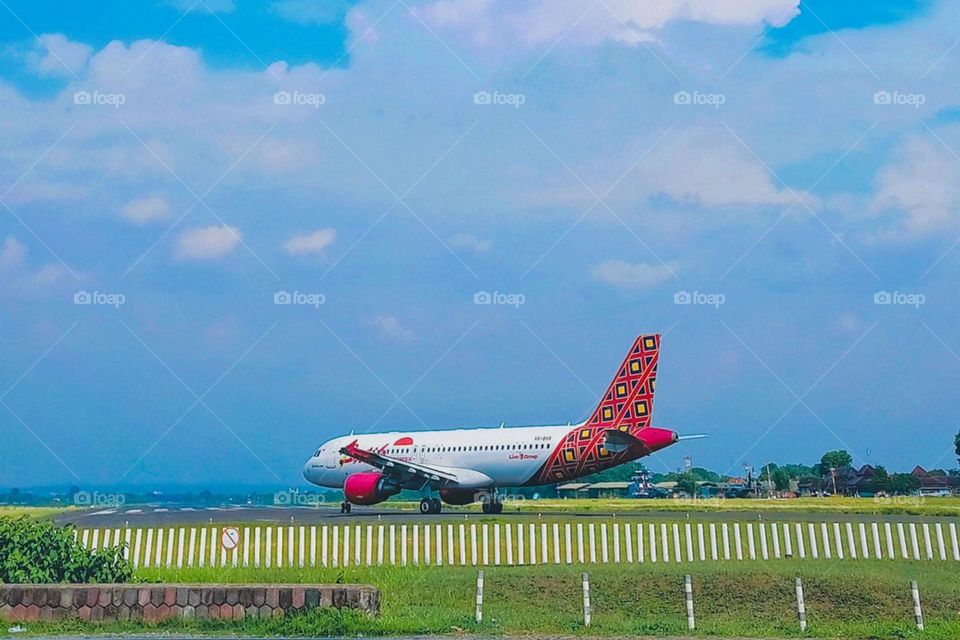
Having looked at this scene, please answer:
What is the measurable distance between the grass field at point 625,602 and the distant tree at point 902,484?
4569cm

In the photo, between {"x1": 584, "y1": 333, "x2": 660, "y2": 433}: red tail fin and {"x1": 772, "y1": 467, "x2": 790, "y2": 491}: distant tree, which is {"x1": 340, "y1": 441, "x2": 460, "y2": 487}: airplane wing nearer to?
{"x1": 584, "y1": 333, "x2": 660, "y2": 433}: red tail fin

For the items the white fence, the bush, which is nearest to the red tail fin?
the white fence

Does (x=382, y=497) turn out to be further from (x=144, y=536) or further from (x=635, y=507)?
(x=144, y=536)

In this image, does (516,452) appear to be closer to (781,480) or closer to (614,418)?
(614,418)

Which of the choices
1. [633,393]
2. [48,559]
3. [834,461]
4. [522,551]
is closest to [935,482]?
[834,461]

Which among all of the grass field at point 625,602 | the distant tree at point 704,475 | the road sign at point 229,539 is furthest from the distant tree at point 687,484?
the road sign at point 229,539

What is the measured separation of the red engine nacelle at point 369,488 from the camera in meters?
42.5

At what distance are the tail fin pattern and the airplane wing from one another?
12.6 ft

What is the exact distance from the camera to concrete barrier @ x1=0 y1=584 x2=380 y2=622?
1397cm

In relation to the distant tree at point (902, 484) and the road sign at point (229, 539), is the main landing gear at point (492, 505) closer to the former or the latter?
the road sign at point (229, 539)

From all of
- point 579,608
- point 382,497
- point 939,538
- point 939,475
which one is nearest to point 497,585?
point 579,608

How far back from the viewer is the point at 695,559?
22891 mm

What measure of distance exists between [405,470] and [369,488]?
5.81ft

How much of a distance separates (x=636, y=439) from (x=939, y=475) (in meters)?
47.0
